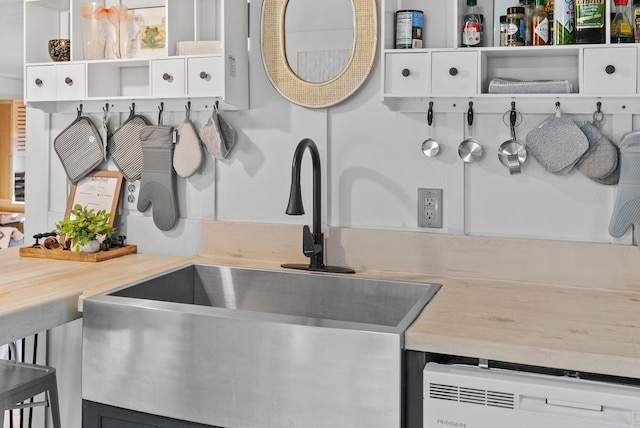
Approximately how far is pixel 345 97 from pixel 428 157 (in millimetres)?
348

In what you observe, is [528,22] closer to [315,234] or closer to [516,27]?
[516,27]

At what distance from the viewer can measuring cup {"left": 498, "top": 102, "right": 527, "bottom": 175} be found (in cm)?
193

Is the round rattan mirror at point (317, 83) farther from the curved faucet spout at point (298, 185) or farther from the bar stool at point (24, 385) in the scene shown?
the bar stool at point (24, 385)

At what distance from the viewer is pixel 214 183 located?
2338 millimetres

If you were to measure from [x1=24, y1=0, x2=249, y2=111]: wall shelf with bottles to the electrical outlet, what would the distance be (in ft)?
2.39

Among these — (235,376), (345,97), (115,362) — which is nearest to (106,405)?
(115,362)

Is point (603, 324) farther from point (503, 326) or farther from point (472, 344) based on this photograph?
point (472, 344)

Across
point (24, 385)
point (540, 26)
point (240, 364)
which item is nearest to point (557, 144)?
point (540, 26)

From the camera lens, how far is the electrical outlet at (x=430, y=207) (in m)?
2.04

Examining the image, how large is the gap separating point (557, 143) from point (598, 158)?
0.41ft

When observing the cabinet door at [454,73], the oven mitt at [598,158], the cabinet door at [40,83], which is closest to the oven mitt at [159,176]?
the cabinet door at [40,83]

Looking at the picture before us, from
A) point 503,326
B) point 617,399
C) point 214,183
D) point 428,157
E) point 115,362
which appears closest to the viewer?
point 617,399

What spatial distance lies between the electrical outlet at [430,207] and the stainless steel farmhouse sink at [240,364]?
1.14 ft

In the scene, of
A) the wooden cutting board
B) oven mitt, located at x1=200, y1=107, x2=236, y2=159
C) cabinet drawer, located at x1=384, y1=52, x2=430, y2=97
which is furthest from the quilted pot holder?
cabinet drawer, located at x1=384, y1=52, x2=430, y2=97
